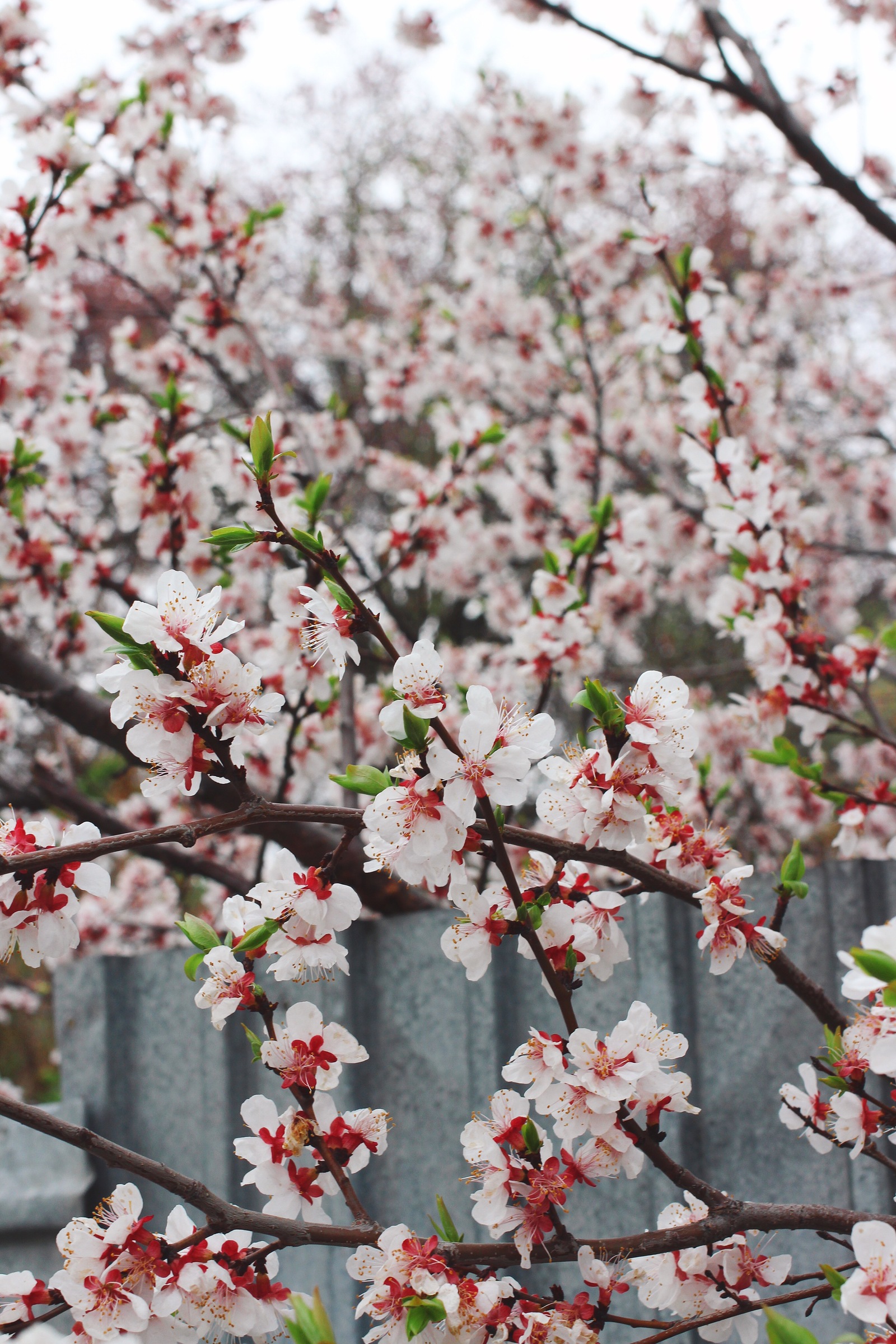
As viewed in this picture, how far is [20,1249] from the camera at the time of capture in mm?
2119

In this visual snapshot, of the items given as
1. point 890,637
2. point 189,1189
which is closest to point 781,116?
point 890,637

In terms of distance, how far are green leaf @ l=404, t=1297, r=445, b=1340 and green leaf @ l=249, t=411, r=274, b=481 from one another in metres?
0.78

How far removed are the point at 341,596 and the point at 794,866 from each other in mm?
622

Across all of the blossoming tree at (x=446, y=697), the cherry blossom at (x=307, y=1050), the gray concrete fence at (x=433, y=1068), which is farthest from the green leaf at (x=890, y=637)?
the cherry blossom at (x=307, y=1050)

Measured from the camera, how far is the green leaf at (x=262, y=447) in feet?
3.34

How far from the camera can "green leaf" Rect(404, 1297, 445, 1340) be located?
859 millimetres

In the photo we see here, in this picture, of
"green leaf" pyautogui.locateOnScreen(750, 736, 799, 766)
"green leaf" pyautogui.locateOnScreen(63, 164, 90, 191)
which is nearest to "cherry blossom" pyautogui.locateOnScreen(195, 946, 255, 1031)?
"green leaf" pyautogui.locateOnScreen(750, 736, 799, 766)

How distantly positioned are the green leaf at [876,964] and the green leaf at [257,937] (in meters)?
0.55

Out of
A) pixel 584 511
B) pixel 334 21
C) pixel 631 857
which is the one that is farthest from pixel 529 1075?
pixel 334 21

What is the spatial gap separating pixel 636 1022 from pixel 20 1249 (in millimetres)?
1800

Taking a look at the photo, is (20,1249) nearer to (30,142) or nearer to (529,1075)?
(529,1075)

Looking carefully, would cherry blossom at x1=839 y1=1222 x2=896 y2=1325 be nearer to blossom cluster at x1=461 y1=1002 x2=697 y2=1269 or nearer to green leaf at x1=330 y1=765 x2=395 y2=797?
blossom cluster at x1=461 y1=1002 x2=697 y2=1269

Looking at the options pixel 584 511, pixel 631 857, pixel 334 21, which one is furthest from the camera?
pixel 584 511

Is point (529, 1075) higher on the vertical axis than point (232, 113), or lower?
lower
